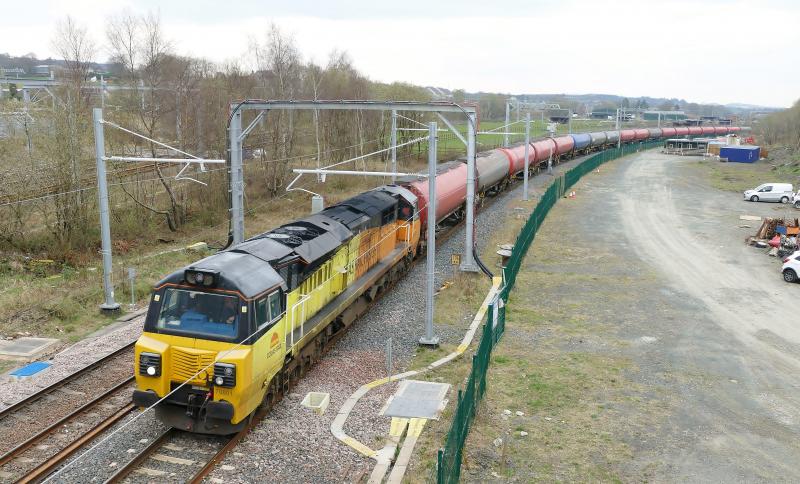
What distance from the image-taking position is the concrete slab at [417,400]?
46.6 ft

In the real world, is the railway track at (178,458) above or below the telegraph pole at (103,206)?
below

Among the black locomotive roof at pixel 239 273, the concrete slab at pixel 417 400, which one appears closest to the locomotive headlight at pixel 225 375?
the black locomotive roof at pixel 239 273

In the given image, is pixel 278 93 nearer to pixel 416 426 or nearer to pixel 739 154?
pixel 416 426

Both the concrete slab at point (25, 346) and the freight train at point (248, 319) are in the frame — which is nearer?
the freight train at point (248, 319)

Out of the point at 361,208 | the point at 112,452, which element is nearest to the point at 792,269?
the point at 361,208

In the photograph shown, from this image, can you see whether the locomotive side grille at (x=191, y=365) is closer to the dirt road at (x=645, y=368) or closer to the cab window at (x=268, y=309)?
the cab window at (x=268, y=309)

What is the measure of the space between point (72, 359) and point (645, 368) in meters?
15.7

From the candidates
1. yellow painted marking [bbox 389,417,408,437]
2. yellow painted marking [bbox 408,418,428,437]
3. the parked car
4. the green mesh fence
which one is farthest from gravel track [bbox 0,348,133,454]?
the parked car

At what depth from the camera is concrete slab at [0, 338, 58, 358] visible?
1767 centimetres

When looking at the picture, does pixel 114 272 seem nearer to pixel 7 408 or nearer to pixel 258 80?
pixel 7 408

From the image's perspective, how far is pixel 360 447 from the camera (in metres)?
13.0

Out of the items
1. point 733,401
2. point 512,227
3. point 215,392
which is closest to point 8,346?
point 215,392

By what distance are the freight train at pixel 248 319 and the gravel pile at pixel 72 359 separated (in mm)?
4606

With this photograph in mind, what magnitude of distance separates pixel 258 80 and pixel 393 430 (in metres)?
39.2
